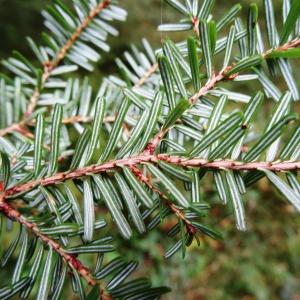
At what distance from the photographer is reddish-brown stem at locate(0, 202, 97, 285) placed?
0.41m

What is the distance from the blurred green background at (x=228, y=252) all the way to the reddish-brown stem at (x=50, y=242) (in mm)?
1621

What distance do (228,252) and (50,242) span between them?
1915mm

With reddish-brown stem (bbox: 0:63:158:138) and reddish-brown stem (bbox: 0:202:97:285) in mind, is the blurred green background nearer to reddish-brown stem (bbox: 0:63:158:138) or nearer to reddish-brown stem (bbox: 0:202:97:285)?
reddish-brown stem (bbox: 0:63:158:138)

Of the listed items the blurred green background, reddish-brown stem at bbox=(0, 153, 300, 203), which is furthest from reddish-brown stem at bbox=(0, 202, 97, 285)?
the blurred green background

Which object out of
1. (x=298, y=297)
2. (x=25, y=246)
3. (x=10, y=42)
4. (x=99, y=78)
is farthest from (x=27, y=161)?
(x=298, y=297)

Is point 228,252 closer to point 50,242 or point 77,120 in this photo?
point 77,120

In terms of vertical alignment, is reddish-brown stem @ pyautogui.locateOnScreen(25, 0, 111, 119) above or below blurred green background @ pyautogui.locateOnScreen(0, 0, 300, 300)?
above

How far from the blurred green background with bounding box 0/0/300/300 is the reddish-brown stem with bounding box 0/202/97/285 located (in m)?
1.62

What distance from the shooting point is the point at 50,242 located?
41 cm

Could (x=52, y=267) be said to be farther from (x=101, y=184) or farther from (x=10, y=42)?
(x=10, y=42)

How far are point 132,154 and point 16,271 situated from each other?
0.17 m

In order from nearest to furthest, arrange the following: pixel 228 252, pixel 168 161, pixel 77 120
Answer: pixel 168 161 < pixel 77 120 < pixel 228 252

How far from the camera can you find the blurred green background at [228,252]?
207 cm

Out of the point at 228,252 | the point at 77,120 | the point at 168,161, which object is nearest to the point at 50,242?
the point at 168,161
